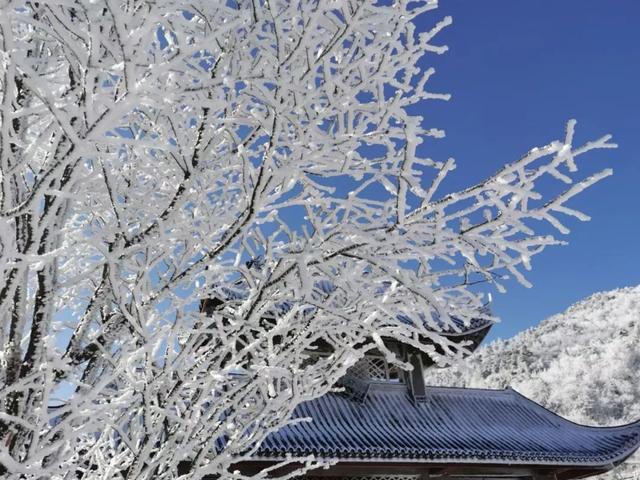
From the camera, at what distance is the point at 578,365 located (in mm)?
60062

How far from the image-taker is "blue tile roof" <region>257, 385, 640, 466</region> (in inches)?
348

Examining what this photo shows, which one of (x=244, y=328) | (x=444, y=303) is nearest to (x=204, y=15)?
(x=244, y=328)

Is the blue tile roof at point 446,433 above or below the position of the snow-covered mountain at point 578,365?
below

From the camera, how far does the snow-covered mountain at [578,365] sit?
48.7 meters

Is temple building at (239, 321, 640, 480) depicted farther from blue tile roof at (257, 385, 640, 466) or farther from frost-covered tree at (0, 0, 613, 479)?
frost-covered tree at (0, 0, 613, 479)

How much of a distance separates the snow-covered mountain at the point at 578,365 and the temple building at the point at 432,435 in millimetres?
23826

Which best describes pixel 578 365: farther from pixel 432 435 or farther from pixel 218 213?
pixel 218 213

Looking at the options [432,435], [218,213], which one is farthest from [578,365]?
[218,213]

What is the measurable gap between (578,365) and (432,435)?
57592 millimetres

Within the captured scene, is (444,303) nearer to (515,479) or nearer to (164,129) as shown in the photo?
(164,129)

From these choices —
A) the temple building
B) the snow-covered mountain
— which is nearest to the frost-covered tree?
the temple building

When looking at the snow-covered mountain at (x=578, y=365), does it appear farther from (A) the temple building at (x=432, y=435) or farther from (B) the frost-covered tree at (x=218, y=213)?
(B) the frost-covered tree at (x=218, y=213)

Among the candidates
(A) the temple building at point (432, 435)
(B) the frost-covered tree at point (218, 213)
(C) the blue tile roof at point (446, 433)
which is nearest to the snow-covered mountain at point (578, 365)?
(C) the blue tile roof at point (446, 433)

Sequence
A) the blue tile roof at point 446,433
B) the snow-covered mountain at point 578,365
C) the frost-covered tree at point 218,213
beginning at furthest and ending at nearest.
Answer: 1. the snow-covered mountain at point 578,365
2. the blue tile roof at point 446,433
3. the frost-covered tree at point 218,213
